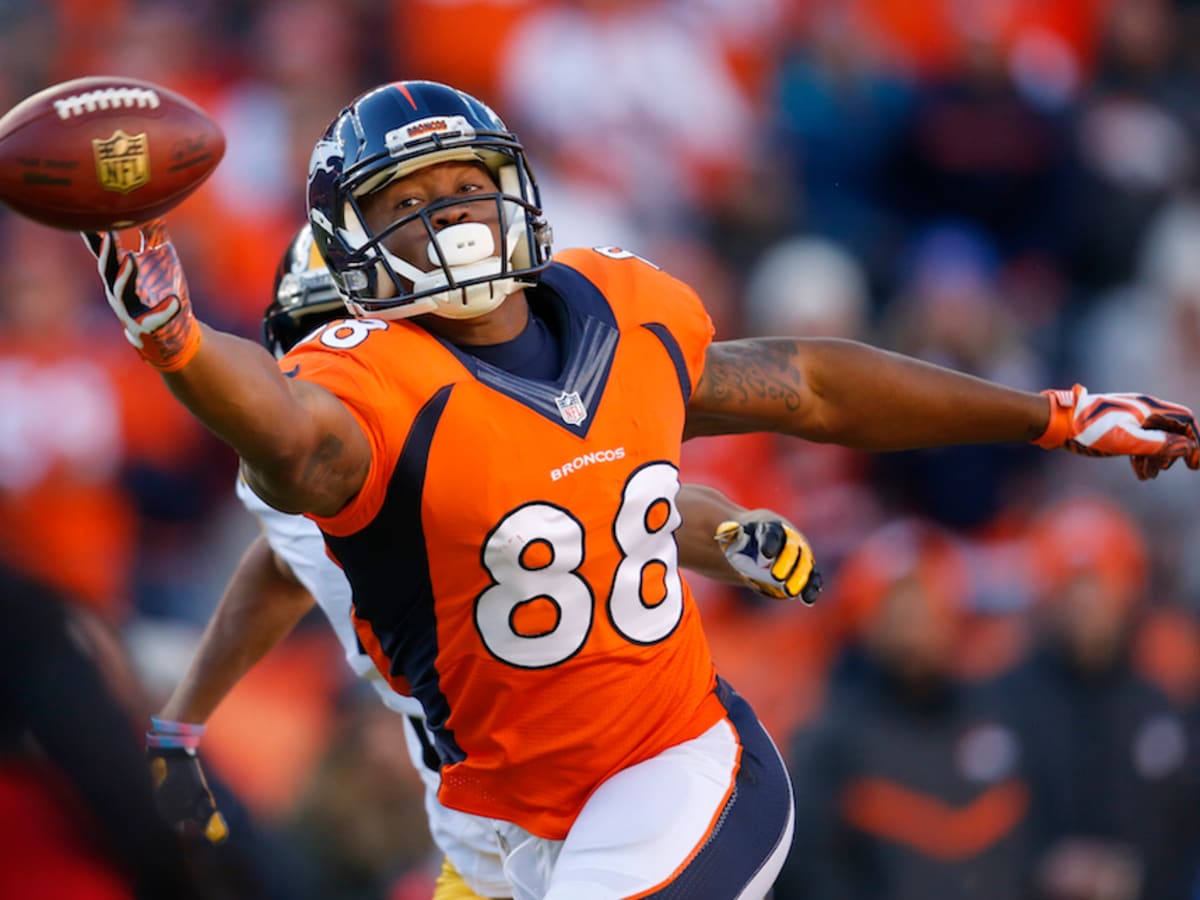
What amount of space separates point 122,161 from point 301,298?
1.61 m

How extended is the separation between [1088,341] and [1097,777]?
2331mm

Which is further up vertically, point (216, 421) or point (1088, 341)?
point (216, 421)

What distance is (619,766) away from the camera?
3252 millimetres

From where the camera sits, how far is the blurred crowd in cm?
595

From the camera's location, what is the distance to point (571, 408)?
3.16 meters

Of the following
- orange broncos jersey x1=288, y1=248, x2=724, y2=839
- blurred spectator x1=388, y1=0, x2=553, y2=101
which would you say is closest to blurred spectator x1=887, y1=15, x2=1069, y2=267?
blurred spectator x1=388, y1=0, x2=553, y2=101

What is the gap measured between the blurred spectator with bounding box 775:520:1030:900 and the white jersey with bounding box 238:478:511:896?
208 cm

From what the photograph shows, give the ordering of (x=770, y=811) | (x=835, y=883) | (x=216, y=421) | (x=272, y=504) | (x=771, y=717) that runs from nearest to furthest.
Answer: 1. (x=216, y=421)
2. (x=272, y=504)
3. (x=770, y=811)
4. (x=835, y=883)
5. (x=771, y=717)

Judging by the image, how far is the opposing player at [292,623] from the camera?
390 cm

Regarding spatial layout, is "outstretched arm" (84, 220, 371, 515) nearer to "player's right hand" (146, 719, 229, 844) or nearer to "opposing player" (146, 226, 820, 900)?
"opposing player" (146, 226, 820, 900)

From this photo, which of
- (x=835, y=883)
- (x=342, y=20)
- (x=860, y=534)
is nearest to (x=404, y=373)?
(x=835, y=883)

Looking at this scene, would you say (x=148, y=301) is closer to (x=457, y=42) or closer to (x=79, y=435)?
(x=79, y=435)

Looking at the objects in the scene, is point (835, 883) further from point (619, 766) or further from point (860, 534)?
point (619, 766)

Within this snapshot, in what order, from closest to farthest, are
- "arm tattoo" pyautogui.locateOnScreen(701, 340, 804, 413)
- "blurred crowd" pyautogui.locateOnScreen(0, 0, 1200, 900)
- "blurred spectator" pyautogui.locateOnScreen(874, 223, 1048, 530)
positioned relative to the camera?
"arm tattoo" pyautogui.locateOnScreen(701, 340, 804, 413), "blurred crowd" pyautogui.locateOnScreen(0, 0, 1200, 900), "blurred spectator" pyautogui.locateOnScreen(874, 223, 1048, 530)
